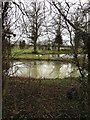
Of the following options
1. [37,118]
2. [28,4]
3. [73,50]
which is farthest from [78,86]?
[28,4]

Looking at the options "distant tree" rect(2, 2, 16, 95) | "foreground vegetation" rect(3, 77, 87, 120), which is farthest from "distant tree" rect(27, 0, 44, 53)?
"foreground vegetation" rect(3, 77, 87, 120)

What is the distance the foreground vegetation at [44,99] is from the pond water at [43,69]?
68 mm

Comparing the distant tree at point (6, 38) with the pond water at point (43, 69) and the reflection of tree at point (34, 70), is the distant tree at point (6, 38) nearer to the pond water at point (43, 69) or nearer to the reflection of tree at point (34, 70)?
the pond water at point (43, 69)

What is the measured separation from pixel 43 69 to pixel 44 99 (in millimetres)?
342

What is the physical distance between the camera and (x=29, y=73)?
9.55ft

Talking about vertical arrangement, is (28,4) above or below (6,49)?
above

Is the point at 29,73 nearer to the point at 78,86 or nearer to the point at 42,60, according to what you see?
the point at 42,60

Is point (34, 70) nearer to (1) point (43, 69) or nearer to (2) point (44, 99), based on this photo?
(1) point (43, 69)

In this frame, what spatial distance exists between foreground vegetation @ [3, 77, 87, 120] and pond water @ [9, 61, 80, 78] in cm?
7

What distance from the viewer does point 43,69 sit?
2.90 metres

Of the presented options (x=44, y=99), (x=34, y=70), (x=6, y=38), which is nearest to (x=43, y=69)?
(x=34, y=70)

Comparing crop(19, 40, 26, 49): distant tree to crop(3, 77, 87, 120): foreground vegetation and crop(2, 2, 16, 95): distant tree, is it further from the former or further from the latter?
crop(3, 77, 87, 120): foreground vegetation

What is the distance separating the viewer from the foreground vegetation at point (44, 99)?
2713 millimetres

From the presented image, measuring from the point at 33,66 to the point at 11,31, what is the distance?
0.47 m
